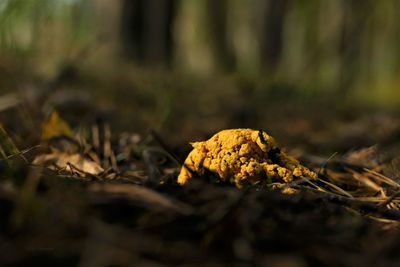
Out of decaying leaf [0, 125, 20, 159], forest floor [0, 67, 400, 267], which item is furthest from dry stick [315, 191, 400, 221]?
decaying leaf [0, 125, 20, 159]

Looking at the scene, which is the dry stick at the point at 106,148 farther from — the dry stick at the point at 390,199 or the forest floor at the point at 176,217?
the dry stick at the point at 390,199

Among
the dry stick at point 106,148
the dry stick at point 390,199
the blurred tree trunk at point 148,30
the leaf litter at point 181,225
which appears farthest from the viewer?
the blurred tree trunk at point 148,30

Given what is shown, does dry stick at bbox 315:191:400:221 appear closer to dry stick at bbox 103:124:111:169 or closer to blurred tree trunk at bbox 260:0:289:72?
dry stick at bbox 103:124:111:169

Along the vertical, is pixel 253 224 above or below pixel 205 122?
above

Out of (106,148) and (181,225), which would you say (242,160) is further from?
(106,148)

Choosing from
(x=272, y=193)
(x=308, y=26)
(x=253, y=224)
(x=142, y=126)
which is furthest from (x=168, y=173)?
(x=308, y=26)

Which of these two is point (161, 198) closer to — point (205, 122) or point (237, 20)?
point (205, 122)

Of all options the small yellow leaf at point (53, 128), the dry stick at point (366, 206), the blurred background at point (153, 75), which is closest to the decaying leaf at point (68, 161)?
the small yellow leaf at point (53, 128)

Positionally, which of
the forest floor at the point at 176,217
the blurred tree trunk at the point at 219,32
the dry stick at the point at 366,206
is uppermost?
the forest floor at the point at 176,217
